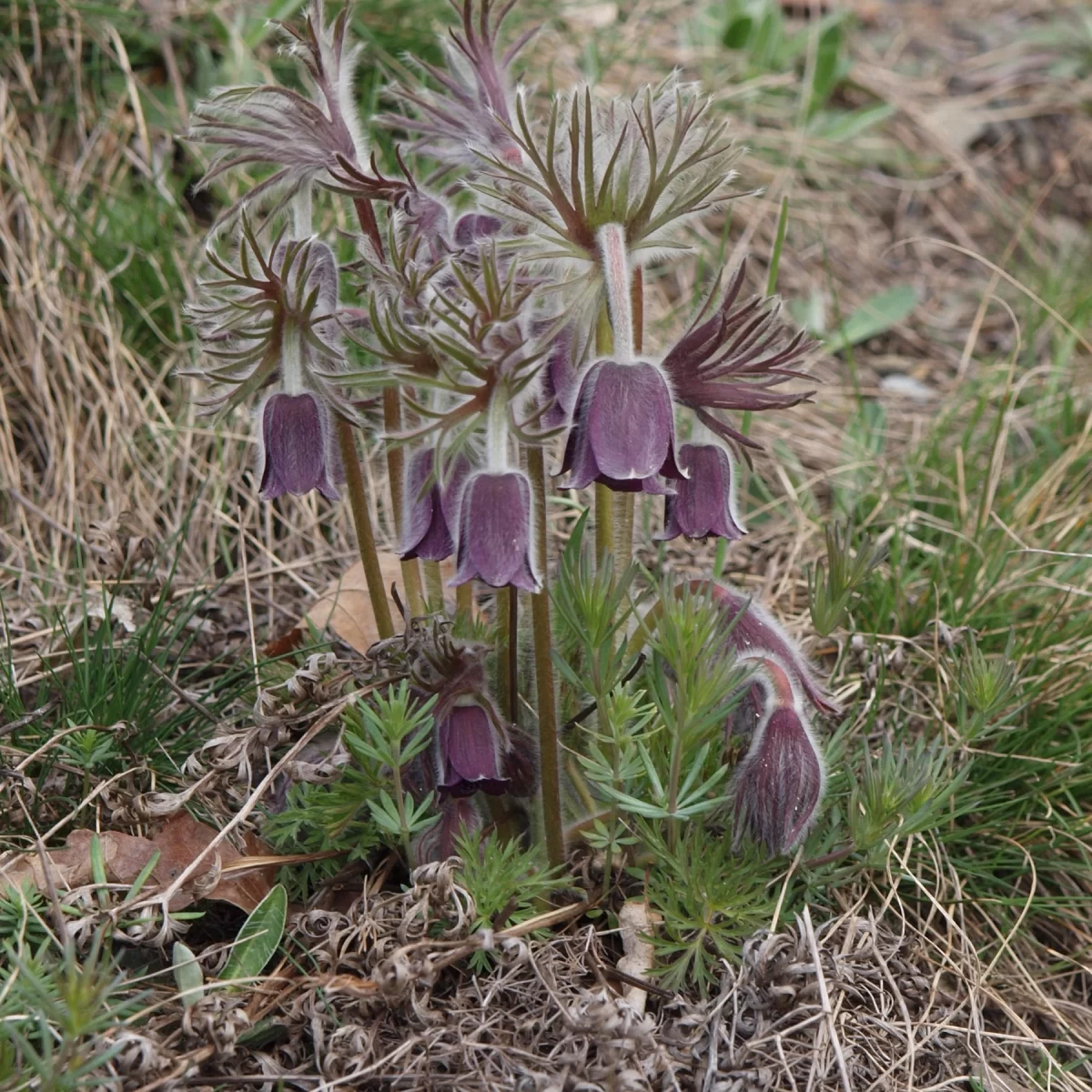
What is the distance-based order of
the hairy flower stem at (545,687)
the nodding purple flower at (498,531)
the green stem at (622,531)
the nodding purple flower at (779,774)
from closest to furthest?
1. the nodding purple flower at (498,531)
2. the hairy flower stem at (545,687)
3. the nodding purple flower at (779,774)
4. the green stem at (622,531)

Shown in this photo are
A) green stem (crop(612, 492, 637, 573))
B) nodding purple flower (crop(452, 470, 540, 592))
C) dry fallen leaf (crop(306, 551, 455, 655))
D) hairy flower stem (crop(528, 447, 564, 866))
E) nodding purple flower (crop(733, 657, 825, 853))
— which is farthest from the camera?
dry fallen leaf (crop(306, 551, 455, 655))

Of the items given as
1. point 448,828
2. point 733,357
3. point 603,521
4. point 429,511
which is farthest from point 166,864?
point 733,357

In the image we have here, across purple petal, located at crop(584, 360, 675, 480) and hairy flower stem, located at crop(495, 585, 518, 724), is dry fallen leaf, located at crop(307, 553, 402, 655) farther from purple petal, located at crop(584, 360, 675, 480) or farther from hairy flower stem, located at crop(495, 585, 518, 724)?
purple petal, located at crop(584, 360, 675, 480)

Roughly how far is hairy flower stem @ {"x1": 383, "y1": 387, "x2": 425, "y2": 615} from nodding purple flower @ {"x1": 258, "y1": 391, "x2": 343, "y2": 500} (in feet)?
0.29

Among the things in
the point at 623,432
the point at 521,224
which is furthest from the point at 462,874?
the point at 521,224

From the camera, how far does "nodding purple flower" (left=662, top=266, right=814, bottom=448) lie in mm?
1513

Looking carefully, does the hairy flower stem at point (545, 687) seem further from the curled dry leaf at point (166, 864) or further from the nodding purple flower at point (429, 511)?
the curled dry leaf at point (166, 864)

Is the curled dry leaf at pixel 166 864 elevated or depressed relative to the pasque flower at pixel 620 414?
depressed

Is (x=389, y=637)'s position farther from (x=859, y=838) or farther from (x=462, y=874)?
(x=859, y=838)

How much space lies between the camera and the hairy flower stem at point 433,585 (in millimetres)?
1790

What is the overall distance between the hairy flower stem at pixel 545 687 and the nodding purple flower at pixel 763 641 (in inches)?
10.0

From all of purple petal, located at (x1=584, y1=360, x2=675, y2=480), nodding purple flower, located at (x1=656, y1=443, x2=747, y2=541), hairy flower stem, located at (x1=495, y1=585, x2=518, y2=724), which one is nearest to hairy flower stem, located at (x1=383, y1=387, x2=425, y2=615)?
hairy flower stem, located at (x1=495, y1=585, x2=518, y2=724)

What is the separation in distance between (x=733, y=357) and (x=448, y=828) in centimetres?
73

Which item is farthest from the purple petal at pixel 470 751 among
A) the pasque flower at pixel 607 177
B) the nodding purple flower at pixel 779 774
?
the pasque flower at pixel 607 177
